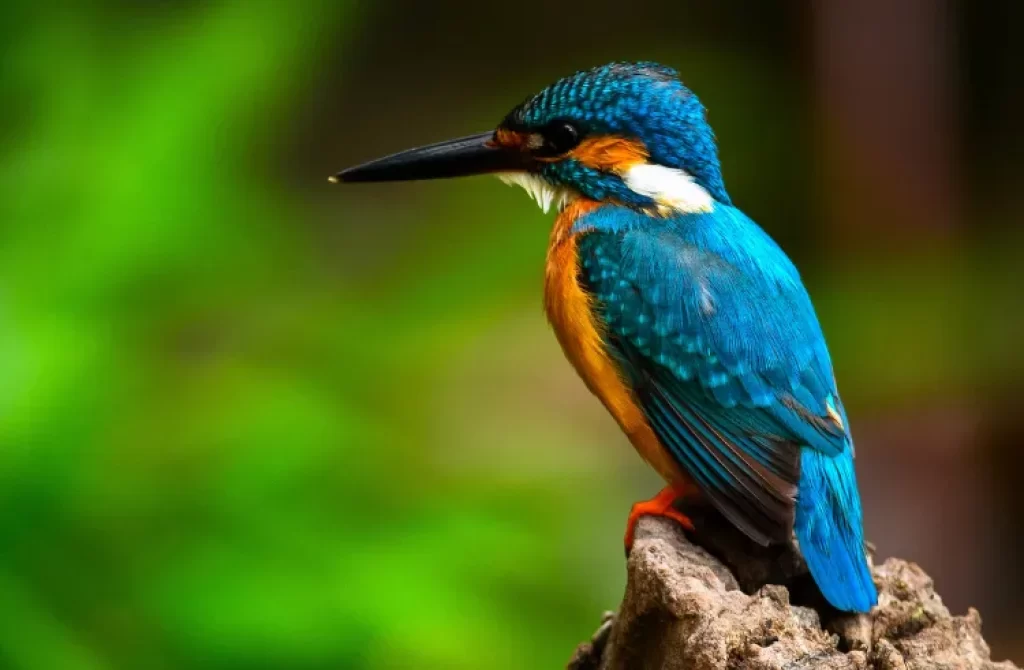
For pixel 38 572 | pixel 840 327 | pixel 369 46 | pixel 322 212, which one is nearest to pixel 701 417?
pixel 38 572

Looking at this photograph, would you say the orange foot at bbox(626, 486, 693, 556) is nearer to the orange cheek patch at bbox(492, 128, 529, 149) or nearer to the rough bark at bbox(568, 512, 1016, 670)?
the rough bark at bbox(568, 512, 1016, 670)

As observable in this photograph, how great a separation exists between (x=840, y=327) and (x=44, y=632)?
8.91 ft

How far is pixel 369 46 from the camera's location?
4.94 metres

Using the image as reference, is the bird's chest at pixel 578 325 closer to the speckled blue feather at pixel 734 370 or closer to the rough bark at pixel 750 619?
the speckled blue feather at pixel 734 370

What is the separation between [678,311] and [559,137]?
419mm

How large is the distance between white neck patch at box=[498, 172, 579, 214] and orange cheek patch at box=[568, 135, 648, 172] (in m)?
0.08

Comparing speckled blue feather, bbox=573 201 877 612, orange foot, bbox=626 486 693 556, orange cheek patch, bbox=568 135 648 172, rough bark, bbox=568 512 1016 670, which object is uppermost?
orange cheek patch, bbox=568 135 648 172

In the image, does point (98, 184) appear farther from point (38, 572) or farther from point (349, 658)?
point (349, 658)

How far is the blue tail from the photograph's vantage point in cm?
161

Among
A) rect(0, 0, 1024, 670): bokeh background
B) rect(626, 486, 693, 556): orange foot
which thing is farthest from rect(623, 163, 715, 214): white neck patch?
rect(0, 0, 1024, 670): bokeh background

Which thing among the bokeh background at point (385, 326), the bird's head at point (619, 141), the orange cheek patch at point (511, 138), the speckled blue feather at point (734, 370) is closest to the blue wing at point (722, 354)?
the speckled blue feather at point (734, 370)

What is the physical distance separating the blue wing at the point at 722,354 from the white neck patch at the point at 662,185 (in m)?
0.07

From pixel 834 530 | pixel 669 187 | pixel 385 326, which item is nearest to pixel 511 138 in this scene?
pixel 669 187

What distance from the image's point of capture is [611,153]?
81.7 inches
